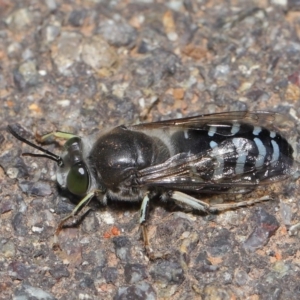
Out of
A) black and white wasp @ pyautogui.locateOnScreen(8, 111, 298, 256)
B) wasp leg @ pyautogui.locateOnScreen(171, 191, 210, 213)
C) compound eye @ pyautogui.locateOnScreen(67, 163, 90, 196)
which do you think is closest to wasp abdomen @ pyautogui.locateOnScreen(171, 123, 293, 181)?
black and white wasp @ pyautogui.locateOnScreen(8, 111, 298, 256)

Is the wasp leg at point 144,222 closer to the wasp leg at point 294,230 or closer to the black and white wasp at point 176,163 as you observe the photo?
the black and white wasp at point 176,163

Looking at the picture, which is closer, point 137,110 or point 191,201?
point 191,201

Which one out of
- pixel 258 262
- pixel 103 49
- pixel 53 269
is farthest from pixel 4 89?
pixel 258 262

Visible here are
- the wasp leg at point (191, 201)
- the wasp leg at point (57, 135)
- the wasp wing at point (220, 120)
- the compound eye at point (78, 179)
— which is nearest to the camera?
the compound eye at point (78, 179)

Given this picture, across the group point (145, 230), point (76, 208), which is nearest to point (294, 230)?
point (145, 230)

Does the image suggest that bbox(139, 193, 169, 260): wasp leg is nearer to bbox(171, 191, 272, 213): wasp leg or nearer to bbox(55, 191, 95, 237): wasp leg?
bbox(171, 191, 272, 213): wasp leg

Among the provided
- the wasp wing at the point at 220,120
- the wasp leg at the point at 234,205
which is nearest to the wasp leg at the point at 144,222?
the wasp leg at the point at 234,205

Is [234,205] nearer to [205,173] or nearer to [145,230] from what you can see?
[205,173]
